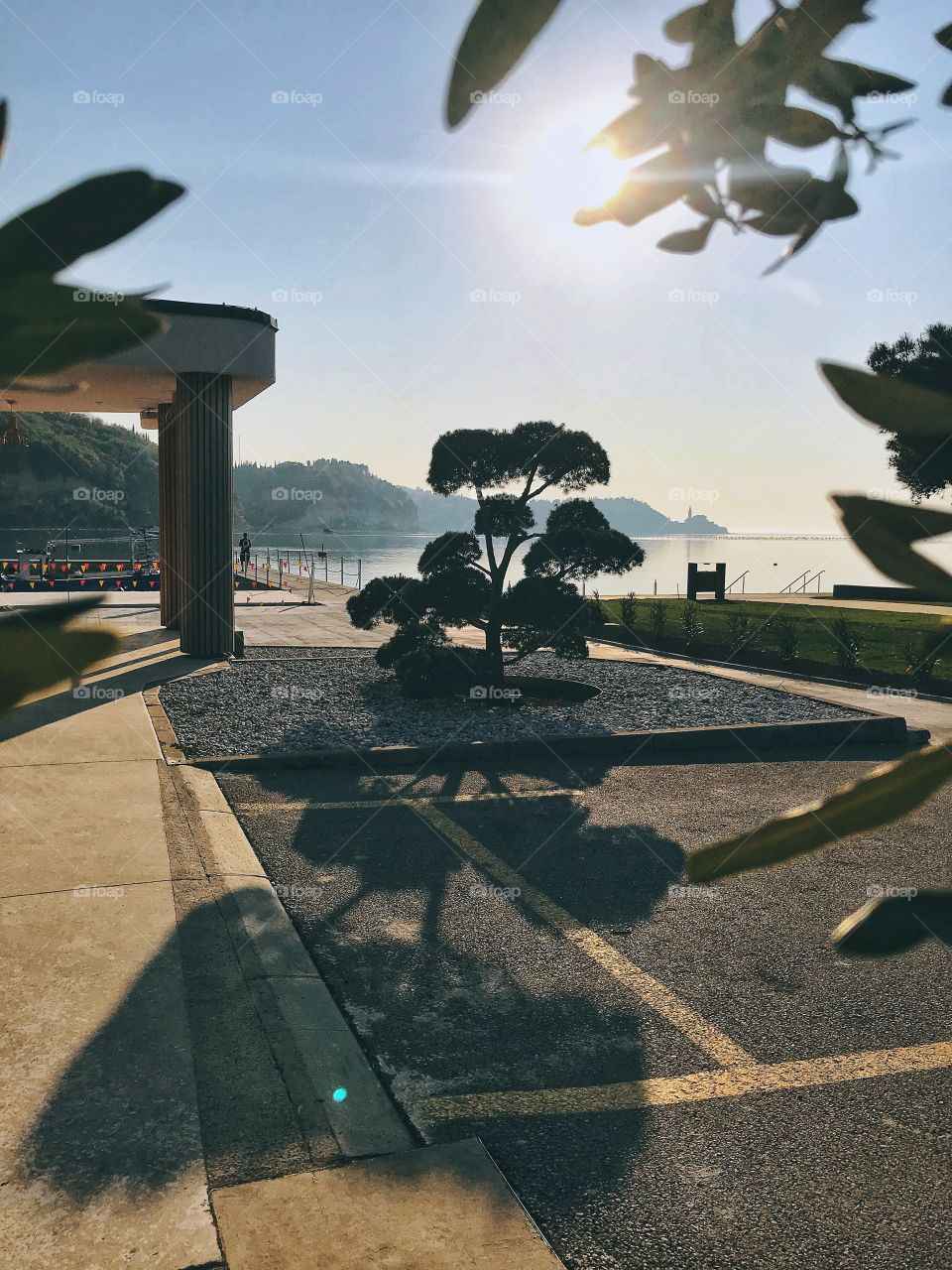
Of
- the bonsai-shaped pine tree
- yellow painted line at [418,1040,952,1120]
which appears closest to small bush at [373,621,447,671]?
the bonsai-shaped pine tree

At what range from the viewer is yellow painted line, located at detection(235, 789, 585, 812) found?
791 centimetres

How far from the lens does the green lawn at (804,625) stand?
15.9 metres

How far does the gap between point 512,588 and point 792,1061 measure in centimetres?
872

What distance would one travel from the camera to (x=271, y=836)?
285 inches

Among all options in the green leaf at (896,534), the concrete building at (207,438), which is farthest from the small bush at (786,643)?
the green leaf at (896,534)

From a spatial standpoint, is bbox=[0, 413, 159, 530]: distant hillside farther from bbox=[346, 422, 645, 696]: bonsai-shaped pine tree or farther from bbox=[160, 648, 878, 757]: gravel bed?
bbox=[346, 422, 645, 696]: bonsai-shaped pine tree

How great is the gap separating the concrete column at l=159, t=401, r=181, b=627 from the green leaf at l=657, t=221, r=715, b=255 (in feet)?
47.3

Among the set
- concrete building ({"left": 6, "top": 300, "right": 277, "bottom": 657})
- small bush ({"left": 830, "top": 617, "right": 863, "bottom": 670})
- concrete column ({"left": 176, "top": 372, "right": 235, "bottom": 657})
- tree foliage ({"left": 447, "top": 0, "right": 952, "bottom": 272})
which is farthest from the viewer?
small bush ({"left": 830, "top": 617, "right": 863, "bottom": 670})

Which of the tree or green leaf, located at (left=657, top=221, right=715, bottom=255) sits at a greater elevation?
green leaf, located at (left=657, top=221, right=715, bottom=255)

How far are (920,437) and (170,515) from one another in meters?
17.0

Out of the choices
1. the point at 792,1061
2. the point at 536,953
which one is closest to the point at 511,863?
the point at 536,953

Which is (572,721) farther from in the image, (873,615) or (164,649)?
(873,615)

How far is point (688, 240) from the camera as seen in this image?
0.91 meters

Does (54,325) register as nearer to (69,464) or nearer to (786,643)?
(69,464)
